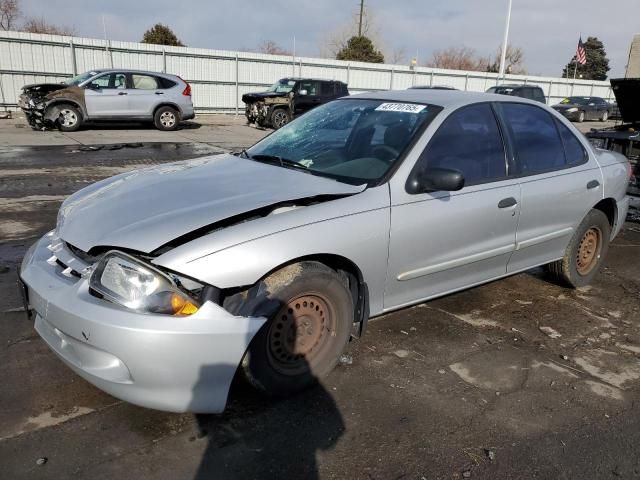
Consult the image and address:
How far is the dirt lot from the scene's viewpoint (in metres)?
2.40

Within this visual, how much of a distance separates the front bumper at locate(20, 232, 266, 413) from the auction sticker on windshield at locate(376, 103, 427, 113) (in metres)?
1.92

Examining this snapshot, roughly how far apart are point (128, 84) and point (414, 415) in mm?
15472

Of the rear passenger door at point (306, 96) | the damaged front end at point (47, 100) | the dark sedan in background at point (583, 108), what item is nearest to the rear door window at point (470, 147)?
the damaged front end at point (47, 100)

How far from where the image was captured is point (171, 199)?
2.92 m

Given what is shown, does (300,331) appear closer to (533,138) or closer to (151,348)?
(151,348)

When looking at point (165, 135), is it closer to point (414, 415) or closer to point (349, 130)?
point (349, 130)

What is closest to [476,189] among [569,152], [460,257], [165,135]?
[460,257]

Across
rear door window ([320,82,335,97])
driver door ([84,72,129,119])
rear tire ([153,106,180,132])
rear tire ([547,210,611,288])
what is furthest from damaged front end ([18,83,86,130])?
rear tire ([547,210,611,288])

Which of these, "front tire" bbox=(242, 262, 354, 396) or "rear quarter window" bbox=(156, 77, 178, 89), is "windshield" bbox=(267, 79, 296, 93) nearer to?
"rear quarter window" bbox=(156, 77, 178, 89)

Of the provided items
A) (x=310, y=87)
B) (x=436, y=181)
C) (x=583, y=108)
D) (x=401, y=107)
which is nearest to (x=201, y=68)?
(x=310, y=87)

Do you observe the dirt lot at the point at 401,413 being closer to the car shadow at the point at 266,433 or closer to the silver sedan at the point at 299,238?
the car shadow at the point at 266,433

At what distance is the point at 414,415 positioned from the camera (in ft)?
9.22

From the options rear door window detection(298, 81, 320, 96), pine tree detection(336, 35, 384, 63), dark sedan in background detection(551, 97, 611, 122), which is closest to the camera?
rear door window detection(298, 81, 320, 96)


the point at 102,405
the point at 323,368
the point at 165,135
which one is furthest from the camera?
the point at 165,135
